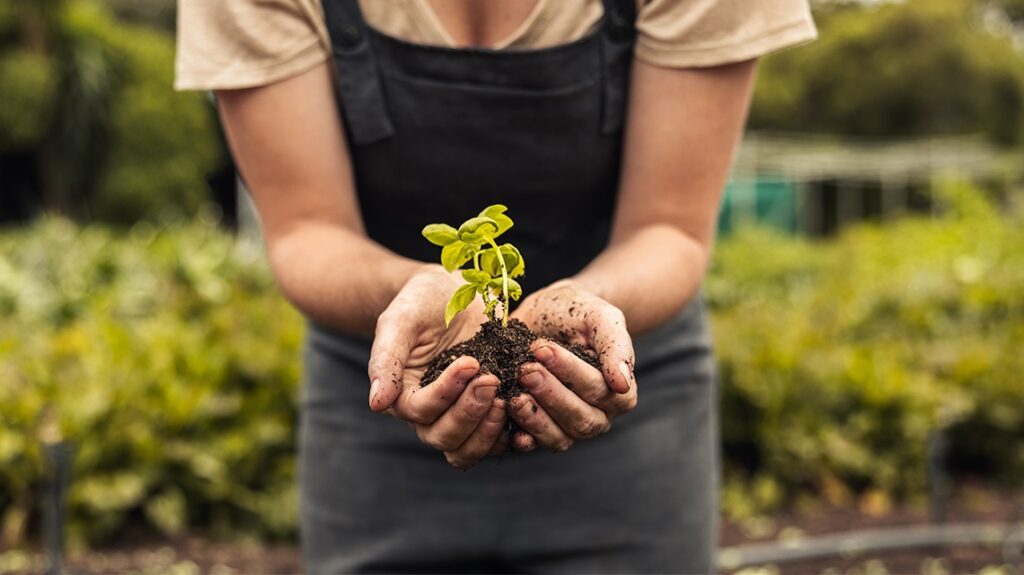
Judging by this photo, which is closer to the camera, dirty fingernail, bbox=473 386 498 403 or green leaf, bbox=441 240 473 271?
dirty fingernail, bbox=473 386 498 403

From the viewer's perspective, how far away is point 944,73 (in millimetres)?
33312

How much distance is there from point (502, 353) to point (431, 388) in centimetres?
16

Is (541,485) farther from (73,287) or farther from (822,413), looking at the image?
(73,287)

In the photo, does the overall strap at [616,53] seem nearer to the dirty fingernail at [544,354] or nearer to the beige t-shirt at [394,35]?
the beige t-shirt at [394,35]

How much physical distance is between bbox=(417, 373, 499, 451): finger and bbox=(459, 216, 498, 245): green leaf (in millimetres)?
193

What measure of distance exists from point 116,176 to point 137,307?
49.7 ft

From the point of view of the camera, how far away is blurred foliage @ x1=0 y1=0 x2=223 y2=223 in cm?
1981

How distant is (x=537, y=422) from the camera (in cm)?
143

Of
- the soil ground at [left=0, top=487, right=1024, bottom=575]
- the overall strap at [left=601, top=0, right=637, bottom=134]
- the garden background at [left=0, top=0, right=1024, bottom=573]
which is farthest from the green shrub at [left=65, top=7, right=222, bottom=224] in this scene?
the overall strap at [left=601, top=0, right=637, bottom=134]

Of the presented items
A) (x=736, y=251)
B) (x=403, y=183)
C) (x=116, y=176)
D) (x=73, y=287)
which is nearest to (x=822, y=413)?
(x=403, y=183)

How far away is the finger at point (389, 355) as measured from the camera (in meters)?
1.39

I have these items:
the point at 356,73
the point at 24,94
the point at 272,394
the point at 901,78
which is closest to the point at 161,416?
the point at 272,394

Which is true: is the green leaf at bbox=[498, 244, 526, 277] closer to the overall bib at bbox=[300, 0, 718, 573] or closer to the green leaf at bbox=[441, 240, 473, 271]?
the green leaf at bbox=[441, 240, 473, 271]

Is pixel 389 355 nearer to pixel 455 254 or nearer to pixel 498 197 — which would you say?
pixel 455 254
